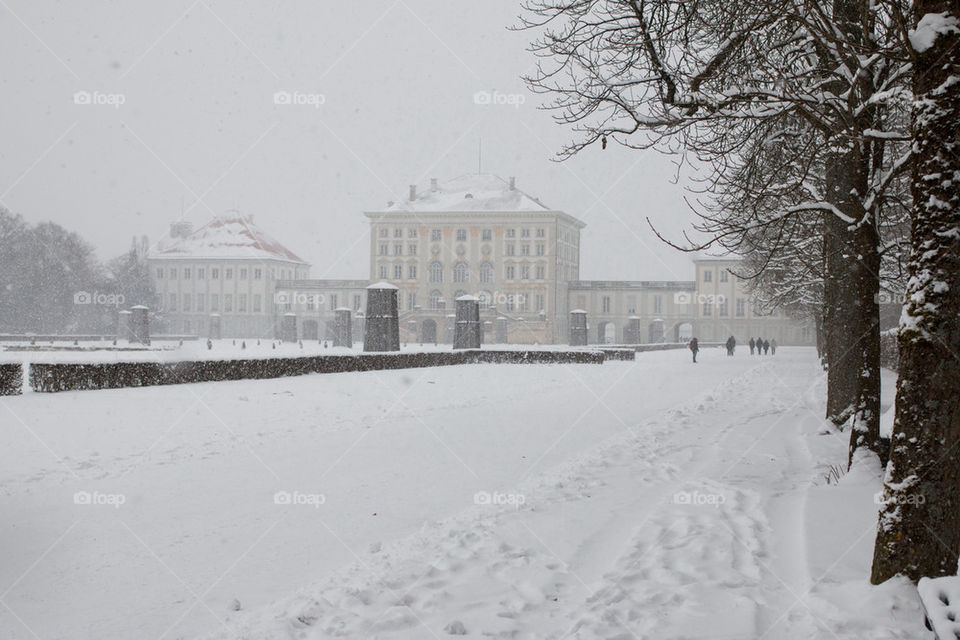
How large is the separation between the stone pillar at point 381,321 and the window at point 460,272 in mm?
52336

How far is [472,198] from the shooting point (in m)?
81.4

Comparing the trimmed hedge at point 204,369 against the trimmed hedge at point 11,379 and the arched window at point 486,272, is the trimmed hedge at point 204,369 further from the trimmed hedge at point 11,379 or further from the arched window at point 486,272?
the arched window at point 486,272

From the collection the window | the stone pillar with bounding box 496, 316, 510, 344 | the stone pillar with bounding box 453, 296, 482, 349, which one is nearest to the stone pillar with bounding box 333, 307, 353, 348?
the stone pillar with bounding box 453, 296, 482, 349

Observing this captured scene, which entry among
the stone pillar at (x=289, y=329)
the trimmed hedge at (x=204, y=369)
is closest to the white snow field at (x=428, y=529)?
the trimmed hedge at (x=204, y=369)

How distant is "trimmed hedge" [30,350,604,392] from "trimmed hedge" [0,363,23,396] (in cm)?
50

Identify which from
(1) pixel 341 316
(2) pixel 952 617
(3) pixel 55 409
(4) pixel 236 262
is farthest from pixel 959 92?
(4) pixel 236 262

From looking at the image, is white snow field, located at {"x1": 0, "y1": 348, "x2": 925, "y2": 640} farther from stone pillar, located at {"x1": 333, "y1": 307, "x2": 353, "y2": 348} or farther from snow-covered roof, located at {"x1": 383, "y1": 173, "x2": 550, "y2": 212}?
snow-covered roof, located at {"x1": 383, "y1": 173, "x2": 550, "y2": 212}

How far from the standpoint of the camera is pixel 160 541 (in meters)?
5.43

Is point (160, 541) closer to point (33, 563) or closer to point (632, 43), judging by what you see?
point (33, 563)

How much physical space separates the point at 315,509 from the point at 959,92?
203 inches

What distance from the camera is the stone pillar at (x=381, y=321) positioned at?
2725cm

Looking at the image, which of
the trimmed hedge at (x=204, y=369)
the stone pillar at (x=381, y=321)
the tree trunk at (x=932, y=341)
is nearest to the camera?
the tree trunk at (x=932, y=341)

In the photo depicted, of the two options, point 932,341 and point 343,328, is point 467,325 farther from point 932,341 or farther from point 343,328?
point 932,341

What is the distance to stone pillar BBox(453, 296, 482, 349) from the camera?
32.5m
